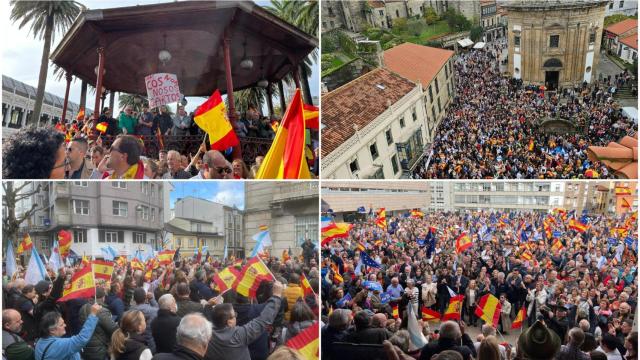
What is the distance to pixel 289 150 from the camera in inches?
207

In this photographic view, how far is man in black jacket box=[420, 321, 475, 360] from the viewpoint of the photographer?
17.4ft

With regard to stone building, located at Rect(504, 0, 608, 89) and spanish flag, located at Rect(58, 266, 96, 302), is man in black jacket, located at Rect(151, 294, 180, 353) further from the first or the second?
stone building, located at Rect(504, 0, 608, 89)

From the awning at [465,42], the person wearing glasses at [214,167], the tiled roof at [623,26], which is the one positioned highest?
the tiled roof at [623,26]

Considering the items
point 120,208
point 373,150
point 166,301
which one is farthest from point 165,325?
point 373,150

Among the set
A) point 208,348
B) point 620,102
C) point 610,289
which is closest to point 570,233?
point 610,289

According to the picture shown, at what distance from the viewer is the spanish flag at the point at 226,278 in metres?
5.44

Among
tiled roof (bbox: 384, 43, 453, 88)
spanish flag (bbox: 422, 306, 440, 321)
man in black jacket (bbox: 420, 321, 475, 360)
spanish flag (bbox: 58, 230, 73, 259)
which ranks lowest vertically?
man in black jacket (bbox: 420, 321, 475, 360)

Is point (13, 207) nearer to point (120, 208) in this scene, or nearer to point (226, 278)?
point (120, 208)

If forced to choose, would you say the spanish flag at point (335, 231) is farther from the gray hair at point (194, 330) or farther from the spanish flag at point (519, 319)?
the spanish flag at point (519, 319)

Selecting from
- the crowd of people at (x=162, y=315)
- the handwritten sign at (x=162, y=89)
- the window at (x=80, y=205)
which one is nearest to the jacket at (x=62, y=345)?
the crowd of people at (x=162, y=315)

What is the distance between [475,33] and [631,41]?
120cm

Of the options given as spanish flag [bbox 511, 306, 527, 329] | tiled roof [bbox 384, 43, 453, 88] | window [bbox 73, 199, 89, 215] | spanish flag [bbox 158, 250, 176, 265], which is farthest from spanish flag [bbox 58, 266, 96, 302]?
spanish flag [bbox 511, 306, 527, 329]

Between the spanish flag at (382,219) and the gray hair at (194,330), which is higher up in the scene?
the spanish flag at (382,219)

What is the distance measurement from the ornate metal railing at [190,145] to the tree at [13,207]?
1.01 metres
